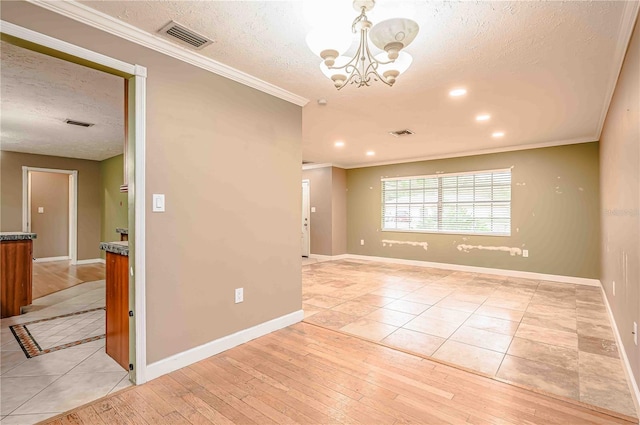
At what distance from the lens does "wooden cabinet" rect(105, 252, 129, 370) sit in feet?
7.49

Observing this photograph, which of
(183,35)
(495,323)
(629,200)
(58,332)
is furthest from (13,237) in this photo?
(629,200)

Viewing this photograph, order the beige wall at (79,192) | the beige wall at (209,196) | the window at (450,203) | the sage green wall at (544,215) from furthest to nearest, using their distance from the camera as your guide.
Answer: the beige wall at (79,192) < the window at (450,203) < the sage green wall at (544,215) < the beige wall at (209,196)

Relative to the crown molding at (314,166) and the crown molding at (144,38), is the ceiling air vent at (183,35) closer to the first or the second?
the crown molding at (144,38)

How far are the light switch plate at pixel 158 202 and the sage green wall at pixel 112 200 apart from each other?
17.2 feet

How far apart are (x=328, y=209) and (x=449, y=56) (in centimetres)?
553

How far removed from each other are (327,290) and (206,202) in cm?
273

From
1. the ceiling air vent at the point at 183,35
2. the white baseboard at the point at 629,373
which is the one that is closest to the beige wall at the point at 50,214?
the ceiling air vent at the point at 183,35

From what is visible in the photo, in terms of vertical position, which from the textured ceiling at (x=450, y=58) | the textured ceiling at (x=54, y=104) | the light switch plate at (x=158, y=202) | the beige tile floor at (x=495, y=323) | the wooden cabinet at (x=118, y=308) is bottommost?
the beige tile floor at (x=495, y=323)

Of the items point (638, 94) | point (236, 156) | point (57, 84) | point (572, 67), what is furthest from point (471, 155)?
point (57, 84)

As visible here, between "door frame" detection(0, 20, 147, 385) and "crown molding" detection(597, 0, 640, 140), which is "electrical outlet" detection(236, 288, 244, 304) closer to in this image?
"door frame" detection(0, 20, 147, 385)

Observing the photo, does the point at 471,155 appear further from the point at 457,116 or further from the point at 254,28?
the point at 254,28

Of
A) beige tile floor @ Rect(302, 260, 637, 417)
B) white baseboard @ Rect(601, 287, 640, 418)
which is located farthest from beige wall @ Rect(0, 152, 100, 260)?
white baseboard @ Rect(601, 287, 640, 418)

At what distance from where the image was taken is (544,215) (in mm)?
5492

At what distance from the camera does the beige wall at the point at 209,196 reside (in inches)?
86.2
